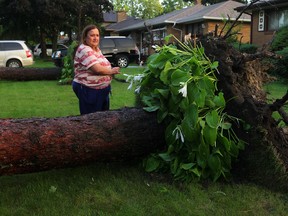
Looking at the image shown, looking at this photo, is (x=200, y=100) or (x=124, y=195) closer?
(x=200, y=100)

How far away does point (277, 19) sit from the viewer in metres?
21.8

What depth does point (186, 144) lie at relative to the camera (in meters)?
3.60

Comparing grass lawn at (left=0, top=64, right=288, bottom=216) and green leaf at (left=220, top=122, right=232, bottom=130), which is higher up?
green leaf at (left=220, top=122, right=232, bottom=130)

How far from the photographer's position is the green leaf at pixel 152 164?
3840 millimetres

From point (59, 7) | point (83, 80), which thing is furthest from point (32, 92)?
point (59, 7)

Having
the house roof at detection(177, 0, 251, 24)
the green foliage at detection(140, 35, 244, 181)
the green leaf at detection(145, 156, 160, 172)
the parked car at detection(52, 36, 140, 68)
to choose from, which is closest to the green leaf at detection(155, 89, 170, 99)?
the green foliage at detection(140, 35, 244, 181)

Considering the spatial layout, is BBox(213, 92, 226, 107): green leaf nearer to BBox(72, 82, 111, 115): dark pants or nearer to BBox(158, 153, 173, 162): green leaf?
BBox(158, 153, 173, 162): green leaf

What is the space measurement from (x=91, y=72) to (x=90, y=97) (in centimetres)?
32

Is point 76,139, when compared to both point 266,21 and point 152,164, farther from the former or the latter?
point 266,21

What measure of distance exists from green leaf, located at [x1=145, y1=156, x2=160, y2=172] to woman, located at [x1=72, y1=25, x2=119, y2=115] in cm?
109

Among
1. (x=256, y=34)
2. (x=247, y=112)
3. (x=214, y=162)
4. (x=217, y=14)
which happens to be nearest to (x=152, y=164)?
(x=214, y=162)

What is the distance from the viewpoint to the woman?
4297 mm

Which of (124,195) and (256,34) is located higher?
(256,34)

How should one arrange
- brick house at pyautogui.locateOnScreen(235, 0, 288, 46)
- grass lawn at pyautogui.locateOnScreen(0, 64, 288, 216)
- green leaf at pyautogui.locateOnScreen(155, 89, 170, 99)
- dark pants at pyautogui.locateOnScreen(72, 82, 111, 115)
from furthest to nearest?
brick house at pyautogui.locateOnScreen(235, 0, 288, 46) < dark pants at pyautogui.locateOnScreen(72, 82, 111, 115) < green leaf at pyautogui.locateOnScreen(155, 89, 170, 99) < grass lawn at pyautogui.locateOnScreen(0, 64, 288, 216)
